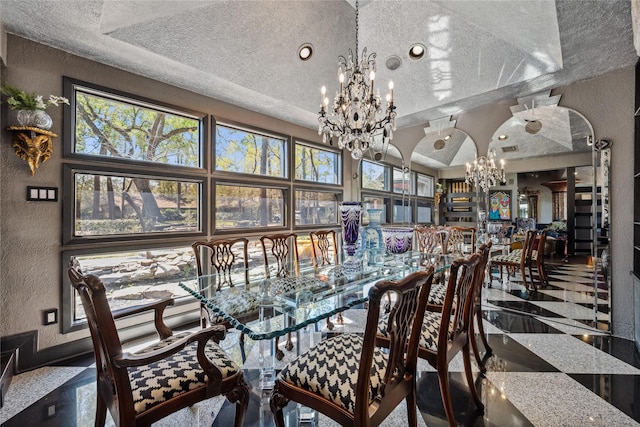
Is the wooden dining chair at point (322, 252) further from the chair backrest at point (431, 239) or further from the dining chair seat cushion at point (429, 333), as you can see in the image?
the chair backrest at point (431, 239)

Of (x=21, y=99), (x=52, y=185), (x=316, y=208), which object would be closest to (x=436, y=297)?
(x=316, y=208)

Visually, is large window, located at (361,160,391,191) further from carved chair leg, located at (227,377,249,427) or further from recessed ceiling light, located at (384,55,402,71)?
carved chair leg, located at (227,377,249,427)

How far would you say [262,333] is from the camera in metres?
1.15

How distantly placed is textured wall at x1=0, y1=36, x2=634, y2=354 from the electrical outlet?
0.10ft

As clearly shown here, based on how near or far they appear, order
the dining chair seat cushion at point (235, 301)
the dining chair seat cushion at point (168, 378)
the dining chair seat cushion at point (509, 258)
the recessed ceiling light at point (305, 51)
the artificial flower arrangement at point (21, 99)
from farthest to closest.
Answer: the dining chair seat cushion at point (509, 258), the recessed ceiling light at point (305, 51), the artificial flower arrangement at point (21, 99), the dining chair seat cushion at point (235, 301), the dining chair seat cushion at point (168, 378)

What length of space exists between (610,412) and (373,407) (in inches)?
63.6

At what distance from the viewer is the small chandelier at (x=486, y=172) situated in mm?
3512

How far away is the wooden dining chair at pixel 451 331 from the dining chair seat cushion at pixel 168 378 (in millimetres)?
869

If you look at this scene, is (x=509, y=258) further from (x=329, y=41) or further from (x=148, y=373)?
(x=148, y=373)

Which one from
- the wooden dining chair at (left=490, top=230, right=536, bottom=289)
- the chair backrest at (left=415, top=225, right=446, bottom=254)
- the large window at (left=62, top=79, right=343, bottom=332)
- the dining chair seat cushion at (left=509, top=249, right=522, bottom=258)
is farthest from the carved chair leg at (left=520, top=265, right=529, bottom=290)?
the large window at (left=62, top=79, right=343, bottom=332)

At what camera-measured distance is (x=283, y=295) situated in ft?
5.42

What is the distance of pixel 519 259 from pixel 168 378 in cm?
389

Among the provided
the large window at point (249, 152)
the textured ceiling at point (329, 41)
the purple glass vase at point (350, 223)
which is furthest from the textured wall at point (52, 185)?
the purple glass vase at point (350, 223)

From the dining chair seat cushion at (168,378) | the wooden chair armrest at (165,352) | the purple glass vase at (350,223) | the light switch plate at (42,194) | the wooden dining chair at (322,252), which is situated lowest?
the dining chair seat cushion at (168,378)
